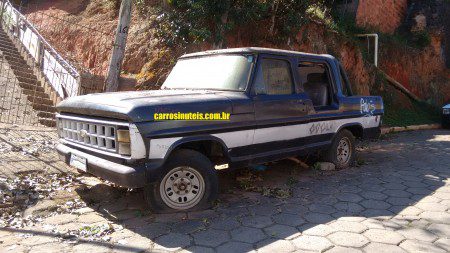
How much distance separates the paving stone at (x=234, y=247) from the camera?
3125 millimetres

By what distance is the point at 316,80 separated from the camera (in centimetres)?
607

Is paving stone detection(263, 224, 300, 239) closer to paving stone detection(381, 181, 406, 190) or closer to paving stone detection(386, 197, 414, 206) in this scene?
paving stone detection(386, 197, 414, 206)

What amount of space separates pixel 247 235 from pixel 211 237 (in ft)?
1.15

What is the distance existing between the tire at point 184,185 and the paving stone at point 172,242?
20.0 inches

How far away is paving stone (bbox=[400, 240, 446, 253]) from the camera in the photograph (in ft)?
10.2

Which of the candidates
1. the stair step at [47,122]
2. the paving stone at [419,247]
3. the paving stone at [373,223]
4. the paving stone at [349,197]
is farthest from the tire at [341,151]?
the stair step at [47,122]

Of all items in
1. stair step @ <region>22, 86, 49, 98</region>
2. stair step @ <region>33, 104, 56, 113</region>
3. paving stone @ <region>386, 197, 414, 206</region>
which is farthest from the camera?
stair step @ <region>22, 86, 49, 98</region>

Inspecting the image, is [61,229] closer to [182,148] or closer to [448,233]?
[182,148]

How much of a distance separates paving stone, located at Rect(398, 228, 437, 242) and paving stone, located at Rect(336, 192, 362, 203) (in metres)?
0.92

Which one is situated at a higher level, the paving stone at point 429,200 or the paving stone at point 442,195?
the paving stone at point 442,195

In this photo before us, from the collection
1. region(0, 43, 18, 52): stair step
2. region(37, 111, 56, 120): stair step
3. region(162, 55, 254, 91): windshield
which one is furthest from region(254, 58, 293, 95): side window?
region(0, 43, 18, 52): stair step

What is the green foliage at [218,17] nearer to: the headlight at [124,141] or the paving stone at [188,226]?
the headlight at [124,141]

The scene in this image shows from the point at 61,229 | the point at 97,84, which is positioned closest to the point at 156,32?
the point at 97,84

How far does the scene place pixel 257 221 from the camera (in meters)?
3.78
